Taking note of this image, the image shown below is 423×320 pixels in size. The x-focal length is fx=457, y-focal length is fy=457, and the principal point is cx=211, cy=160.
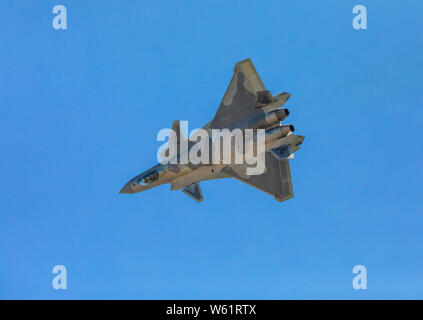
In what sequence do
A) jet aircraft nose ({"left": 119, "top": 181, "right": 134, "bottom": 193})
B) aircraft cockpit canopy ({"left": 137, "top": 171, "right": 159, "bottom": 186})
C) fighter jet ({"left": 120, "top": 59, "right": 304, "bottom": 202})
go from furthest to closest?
1. jet aircraft nose ({"left": 119, "top": 181, "right": 134, "bottom": 193})
2. aircraft cockpit canopy ({"left": 137, "top": 171, "right": 159, "bottom": 186})
3. fighter jet ({"left": 120, "top": 59, "right": 304, "bottom": 202})

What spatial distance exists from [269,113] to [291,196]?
6.36 m

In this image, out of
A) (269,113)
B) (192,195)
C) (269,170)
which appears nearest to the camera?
(269,113)

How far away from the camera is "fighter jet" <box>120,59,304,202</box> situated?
31.3m

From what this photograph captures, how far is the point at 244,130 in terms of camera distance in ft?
106

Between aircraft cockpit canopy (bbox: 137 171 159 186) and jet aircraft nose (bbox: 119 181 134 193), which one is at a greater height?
aircraft cockpit canopy (bbox: 137 171 159 186)

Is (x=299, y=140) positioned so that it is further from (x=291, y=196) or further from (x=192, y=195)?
(x=192, y=195)

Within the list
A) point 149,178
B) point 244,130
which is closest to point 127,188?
point 149,178

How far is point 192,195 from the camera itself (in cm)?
3594

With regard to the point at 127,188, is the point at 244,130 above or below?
above

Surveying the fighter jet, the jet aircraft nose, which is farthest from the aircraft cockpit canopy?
the jet aircraft nose

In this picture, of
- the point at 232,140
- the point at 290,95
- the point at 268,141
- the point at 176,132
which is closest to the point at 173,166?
the point at 176,132

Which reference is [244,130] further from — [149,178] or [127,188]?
[127,188]

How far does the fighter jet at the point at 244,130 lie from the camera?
1232 inches

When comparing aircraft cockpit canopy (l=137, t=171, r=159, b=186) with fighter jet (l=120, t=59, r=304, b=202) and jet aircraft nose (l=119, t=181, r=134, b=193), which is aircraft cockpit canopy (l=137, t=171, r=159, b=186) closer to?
fighter jet (l=120, t=59, r=304, b=202)
